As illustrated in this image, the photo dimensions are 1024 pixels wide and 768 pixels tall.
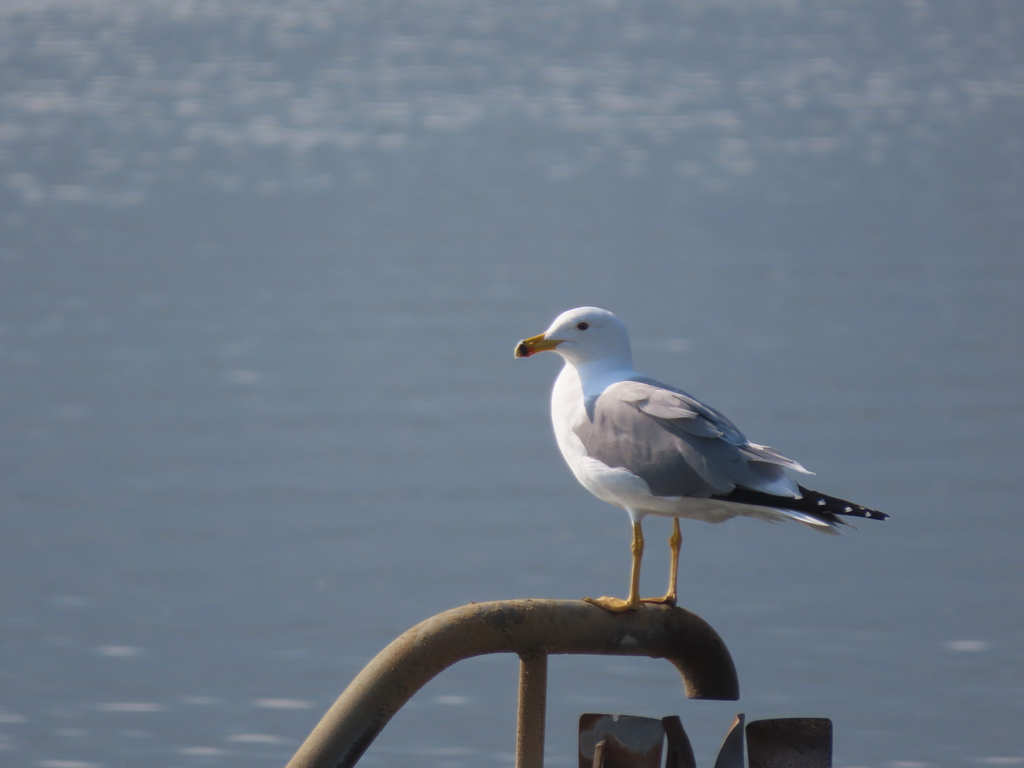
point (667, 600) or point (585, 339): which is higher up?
point (585, 339)

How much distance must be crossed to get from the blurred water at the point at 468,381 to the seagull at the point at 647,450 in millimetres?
3831

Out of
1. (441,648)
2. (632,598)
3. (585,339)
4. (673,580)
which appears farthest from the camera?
(585,339)

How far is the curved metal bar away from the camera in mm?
2879

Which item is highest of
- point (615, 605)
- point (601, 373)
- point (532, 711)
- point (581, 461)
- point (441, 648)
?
point (601, 373)

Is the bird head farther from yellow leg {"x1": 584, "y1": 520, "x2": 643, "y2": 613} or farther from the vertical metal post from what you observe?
the vertical metal post

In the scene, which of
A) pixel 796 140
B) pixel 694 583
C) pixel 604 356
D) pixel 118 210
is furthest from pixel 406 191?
pixel 604 356

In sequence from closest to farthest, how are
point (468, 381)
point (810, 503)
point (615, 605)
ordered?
point (615, 605) < point (810, 503) < point (468, 381)

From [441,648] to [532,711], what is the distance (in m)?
0.24

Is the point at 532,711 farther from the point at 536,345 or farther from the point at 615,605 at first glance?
the point at 536,345

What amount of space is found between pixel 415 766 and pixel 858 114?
27.4 metres

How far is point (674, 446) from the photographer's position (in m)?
3.88

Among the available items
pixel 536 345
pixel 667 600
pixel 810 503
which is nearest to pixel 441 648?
pixel 667 600

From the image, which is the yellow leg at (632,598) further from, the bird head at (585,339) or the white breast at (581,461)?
the bird head at (585,339)

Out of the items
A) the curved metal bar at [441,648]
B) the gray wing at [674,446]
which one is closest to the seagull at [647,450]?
the gray wing at [674,446]
